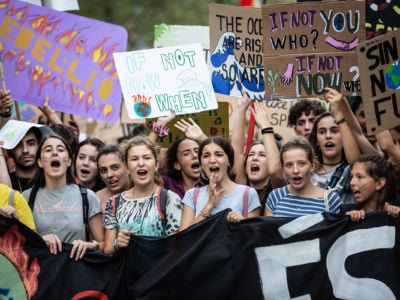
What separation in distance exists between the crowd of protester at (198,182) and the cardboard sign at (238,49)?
0.89 feet

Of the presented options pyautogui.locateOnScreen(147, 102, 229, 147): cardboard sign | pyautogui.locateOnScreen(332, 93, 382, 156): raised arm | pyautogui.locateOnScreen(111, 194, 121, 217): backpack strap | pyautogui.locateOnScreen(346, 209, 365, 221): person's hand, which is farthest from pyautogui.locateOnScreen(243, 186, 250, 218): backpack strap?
pyautogui.locateOnScreen(147, 102, 229, 147): cardboard sign

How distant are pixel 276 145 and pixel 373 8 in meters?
1.36

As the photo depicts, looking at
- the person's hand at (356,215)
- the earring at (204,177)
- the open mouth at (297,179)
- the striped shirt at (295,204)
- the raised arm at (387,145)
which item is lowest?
the person's hand at (356,215)

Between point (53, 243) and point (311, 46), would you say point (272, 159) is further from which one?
point (53, 243)

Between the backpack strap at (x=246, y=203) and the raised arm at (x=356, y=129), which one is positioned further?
the raised arm at (x=356, y=129)

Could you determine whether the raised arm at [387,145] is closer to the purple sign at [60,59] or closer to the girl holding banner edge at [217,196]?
the girl holding banner edge at [217,196]

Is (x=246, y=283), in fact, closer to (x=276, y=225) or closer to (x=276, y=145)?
(x=276, y=225)

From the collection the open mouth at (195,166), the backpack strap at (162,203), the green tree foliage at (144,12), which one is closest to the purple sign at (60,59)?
the open mouth at (195,166)

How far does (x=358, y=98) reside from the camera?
9.75 metres

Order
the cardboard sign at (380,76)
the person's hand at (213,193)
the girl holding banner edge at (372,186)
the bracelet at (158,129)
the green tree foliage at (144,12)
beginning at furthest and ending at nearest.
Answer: the green tree foliage at (144,12)
the bracelet at (158,129)
the cardboard sign at (380,76)
the person's hand at (213,193)
the girl holding banner edge at (372,186)

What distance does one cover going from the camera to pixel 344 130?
8320mm

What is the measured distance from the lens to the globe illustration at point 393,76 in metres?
8.13

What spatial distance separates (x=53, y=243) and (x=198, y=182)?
176cm

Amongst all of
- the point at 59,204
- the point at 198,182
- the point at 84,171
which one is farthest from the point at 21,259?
the point at 198,182
